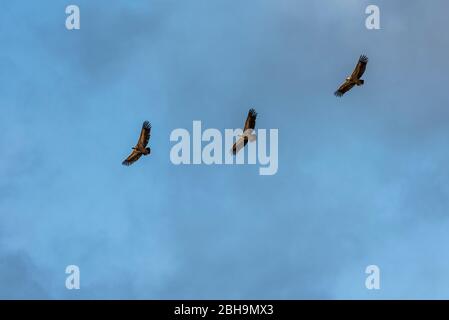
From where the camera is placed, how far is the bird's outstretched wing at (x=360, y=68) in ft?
482

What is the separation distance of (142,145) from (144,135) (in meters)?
1.50

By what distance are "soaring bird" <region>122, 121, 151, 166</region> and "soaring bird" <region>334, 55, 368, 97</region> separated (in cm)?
2437

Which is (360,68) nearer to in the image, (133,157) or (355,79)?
(355,79)

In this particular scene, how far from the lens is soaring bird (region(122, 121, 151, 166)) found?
493ft

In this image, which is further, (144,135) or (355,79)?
(144,135)

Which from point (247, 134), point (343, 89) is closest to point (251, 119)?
point (247, 134)

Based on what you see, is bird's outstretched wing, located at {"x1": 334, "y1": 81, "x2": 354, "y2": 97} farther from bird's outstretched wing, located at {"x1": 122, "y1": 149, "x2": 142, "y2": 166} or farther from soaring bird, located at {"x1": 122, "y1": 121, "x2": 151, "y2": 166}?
bird's outstretched wing, located at {"x1": 122, "y1": 149, "x2": 142, "y2": 166}

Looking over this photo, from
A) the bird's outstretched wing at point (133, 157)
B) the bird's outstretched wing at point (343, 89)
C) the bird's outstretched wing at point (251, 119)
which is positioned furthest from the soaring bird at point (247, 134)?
the bird's outstretched wing at point (133, 157)

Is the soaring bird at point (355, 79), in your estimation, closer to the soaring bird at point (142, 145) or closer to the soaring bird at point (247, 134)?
the soaring bird at point (247, 134)

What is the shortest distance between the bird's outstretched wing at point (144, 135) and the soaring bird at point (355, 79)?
24.2 metres

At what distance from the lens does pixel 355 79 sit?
14812 centimetres
